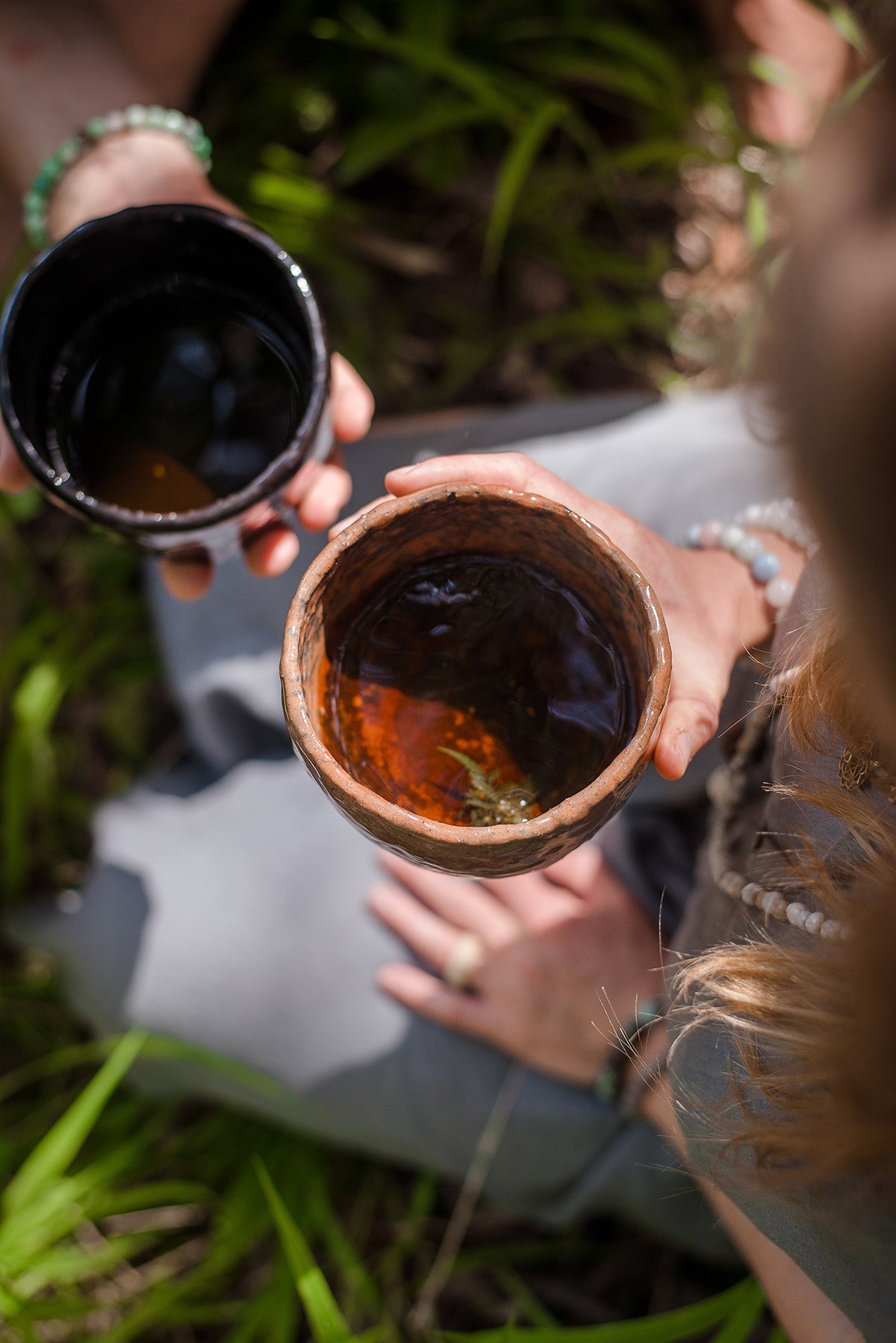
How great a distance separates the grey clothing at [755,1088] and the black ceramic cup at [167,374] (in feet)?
1.85

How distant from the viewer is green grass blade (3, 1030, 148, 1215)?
1273 mm

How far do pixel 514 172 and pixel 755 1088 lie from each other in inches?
56.3

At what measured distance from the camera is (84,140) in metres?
1.23

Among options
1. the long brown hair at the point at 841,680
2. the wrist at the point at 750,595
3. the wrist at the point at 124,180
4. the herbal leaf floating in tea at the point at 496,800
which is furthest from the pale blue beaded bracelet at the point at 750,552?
the wrist at the point at 124,180

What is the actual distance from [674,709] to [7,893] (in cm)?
145

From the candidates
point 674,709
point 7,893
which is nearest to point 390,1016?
point 674,709

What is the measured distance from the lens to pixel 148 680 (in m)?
1.86

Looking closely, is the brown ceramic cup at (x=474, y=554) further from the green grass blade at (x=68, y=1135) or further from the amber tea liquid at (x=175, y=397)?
the green grass blade at (x=68, y=1135)

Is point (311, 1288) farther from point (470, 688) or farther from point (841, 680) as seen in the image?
point (841, 680)

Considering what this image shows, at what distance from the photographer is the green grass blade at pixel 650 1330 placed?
1.08m

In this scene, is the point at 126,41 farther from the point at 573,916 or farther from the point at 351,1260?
the point at 351,1260

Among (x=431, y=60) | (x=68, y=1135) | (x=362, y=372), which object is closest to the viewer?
(x=68, y=1135)

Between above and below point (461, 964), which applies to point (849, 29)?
above

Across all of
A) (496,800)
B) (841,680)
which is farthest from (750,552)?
(496,800)
